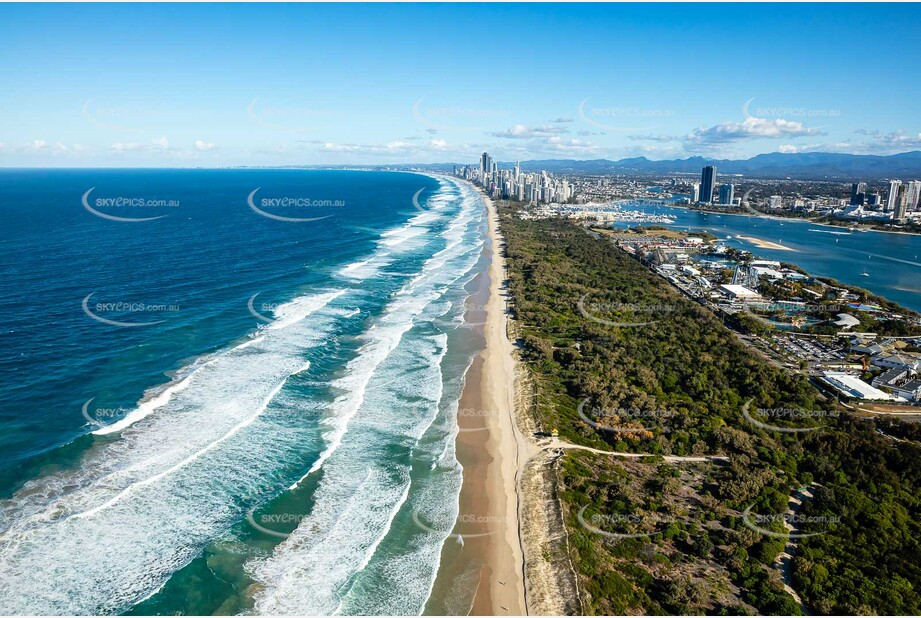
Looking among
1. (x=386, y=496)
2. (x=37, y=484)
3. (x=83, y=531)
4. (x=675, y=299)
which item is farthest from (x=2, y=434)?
(x=675, y=299)

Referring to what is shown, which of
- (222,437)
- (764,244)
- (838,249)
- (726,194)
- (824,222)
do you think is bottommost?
(222,437)

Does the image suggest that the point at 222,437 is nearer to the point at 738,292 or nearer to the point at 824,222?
the point at 738,292

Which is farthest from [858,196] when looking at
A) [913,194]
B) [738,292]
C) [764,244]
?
[738,292]

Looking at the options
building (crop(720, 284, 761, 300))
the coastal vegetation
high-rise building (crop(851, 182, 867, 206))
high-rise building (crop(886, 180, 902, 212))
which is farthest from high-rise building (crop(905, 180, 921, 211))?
the coastal vegetation

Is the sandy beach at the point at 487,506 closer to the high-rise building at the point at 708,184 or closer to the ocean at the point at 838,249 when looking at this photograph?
the ocean at the point at 838,249

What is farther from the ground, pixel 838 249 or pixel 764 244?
pixel 764 244

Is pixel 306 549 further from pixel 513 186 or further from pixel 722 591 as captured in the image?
pixel 513 186

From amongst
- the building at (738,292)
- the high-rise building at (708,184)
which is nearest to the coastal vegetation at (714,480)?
the building at (738,292)
